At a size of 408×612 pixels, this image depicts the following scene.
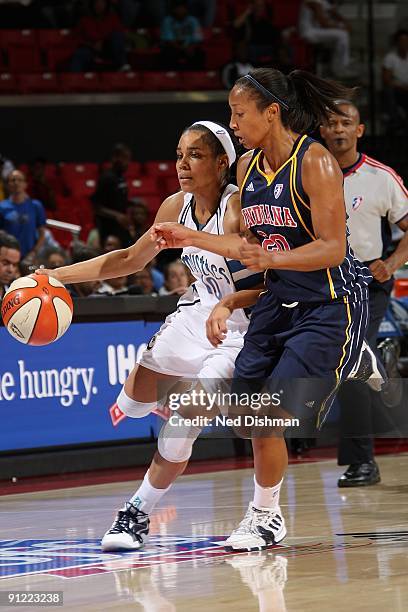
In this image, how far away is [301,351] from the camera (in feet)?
16.0

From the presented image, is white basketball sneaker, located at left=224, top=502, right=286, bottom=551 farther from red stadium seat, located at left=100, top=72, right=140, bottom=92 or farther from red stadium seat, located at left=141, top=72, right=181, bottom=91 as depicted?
red stadium seat, located at left=141, top=72, right=181, bottom=91

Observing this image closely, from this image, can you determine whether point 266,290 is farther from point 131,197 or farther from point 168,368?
point 131,197

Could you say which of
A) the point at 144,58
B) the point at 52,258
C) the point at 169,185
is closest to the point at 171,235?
the point at 52,258

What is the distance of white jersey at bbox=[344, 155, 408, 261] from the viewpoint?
23.8 ft

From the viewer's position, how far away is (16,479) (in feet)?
26.6

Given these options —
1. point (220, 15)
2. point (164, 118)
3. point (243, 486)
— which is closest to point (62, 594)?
point (243, 486)

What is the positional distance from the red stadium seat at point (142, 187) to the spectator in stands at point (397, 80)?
3.03 metres

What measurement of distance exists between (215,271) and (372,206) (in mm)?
2234

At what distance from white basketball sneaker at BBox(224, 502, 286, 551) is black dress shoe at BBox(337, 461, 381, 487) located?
86.0 inches

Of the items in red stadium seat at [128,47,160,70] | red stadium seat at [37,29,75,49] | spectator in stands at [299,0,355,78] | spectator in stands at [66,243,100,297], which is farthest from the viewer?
red stadium seat at [128,47,160,70]

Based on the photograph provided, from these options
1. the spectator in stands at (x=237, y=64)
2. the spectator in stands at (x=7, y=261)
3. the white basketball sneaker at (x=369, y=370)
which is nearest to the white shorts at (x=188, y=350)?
the white basketball sneaker at (x=369, y=370)

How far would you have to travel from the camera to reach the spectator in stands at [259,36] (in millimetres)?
15984

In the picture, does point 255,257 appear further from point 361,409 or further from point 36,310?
point 361,409

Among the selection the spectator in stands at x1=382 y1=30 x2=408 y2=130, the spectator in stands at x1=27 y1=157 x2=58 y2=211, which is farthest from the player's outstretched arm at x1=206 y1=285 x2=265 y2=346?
the spectator in stands at x1=382 y1=30 x2=408 y2=130
